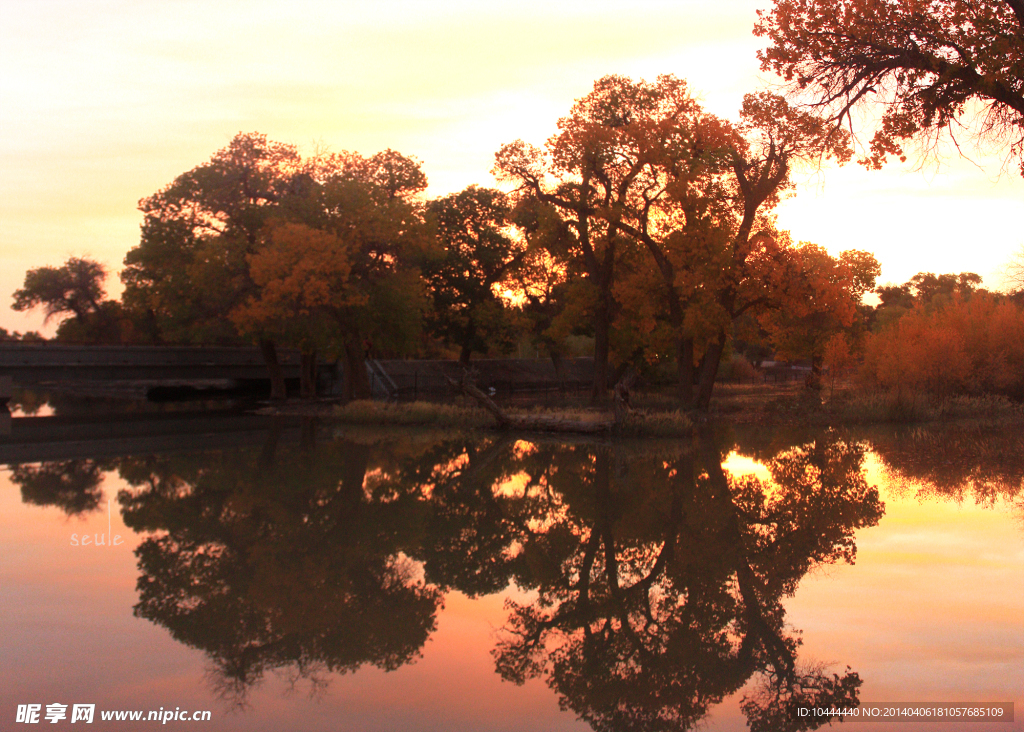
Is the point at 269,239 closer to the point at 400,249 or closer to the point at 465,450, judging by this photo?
the point at 400,249

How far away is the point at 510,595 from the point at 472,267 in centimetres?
3986

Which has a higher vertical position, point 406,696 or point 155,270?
point 155,270

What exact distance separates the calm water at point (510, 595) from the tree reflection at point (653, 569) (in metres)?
0.04

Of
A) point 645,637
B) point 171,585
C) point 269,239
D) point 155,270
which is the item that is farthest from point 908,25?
point 155,270

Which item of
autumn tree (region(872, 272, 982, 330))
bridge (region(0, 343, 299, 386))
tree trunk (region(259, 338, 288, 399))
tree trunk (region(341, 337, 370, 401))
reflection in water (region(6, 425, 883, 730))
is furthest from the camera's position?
autumn tree (region(872, 272, 982, 330))

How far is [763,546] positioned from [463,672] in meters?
5.43

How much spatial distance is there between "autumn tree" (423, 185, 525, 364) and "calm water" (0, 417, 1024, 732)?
30705mm

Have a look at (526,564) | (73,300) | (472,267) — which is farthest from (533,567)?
(73,300)

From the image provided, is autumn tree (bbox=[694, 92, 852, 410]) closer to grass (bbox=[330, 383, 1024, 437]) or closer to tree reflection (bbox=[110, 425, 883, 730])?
grass (bbox=[330, 383, 1024, 437])

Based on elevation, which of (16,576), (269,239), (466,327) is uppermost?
(269,239)

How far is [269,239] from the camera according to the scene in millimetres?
34344

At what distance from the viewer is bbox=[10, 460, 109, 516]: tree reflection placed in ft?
45.0

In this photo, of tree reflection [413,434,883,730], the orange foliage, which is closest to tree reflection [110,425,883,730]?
tree reflection [413,434,883,730]

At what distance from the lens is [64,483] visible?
15.8 metres
